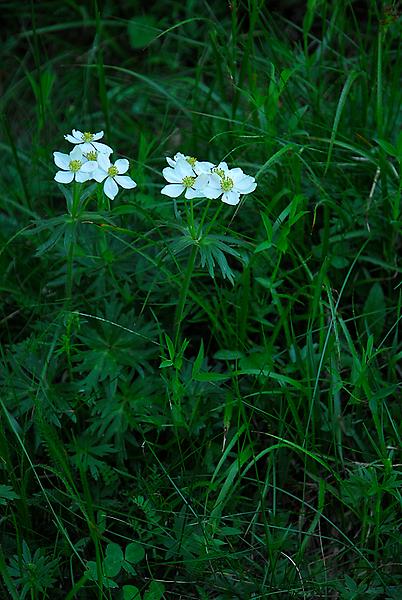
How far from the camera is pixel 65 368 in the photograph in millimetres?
2082

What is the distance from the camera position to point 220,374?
1864mm

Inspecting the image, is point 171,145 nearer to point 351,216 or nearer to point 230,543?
point 351,216

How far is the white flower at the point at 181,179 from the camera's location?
5.66 ft

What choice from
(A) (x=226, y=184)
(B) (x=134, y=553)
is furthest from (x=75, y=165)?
(B) (x=134, y=553)

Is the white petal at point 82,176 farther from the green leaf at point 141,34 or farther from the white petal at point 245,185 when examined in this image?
the green leaf at point 141,34

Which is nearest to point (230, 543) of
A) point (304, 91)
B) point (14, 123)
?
point (304, 91)

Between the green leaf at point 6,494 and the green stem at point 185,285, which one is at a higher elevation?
the green stem at point 185,285

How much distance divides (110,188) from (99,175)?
57 mm

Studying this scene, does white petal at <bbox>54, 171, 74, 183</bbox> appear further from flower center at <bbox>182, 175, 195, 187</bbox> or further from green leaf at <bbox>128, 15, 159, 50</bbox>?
green leaf at <bbox>128, 15, 159, 50</bbox>

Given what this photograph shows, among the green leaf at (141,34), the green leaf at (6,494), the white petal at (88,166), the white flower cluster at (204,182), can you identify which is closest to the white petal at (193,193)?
the white flower cluster at (204,182)

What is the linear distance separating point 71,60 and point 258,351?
1899 millimetres

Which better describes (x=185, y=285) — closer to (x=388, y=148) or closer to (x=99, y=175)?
A: (x=99, y=175)

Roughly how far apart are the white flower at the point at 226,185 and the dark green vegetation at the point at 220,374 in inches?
4.0

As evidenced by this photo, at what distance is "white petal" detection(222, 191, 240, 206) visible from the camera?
5.66 ft
